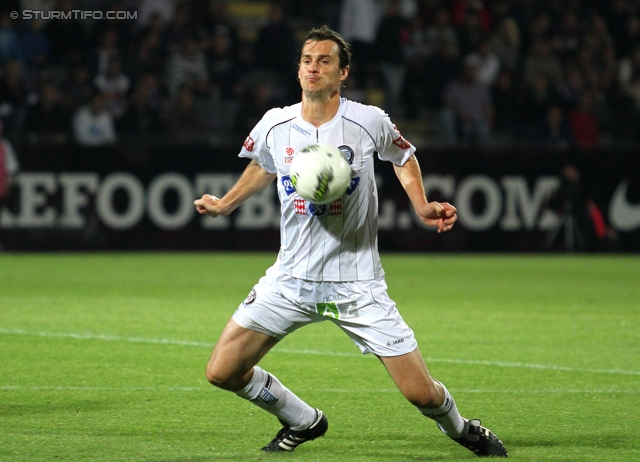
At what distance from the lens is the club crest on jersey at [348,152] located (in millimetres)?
5039

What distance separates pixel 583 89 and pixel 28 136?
365 inches

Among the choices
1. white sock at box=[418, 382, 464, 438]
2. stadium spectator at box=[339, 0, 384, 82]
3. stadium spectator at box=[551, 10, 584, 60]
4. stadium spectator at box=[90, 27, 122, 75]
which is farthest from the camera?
stadium spectator at box=[551, 10, 584, 60]

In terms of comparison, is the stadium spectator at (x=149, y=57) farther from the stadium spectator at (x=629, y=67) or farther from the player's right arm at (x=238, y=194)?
the player's right arm at (x=238, y=194)

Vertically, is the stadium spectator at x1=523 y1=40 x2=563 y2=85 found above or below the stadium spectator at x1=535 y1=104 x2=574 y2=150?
above

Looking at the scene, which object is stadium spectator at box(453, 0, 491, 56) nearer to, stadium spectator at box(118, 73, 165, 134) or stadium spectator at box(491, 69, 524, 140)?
stadium spectator at box(491, 69, 524, 140)

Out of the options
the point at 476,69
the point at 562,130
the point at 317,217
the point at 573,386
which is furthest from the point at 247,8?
the point at 317,217

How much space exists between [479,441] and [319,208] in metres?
1.34

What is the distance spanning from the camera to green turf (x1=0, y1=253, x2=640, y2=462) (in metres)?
5.50

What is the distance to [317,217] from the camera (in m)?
5.09

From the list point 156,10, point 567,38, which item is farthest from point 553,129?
point 156,10

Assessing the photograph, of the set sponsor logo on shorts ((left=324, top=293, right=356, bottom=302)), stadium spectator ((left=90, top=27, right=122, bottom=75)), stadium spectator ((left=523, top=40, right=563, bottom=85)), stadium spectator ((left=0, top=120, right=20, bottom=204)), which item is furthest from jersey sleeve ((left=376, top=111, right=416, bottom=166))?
stadium spectator ((left=523, top=40, right=563, bottom=85))

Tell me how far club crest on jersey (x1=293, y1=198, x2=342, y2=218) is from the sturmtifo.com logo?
1236 cm

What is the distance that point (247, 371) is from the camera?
5137 millimetres

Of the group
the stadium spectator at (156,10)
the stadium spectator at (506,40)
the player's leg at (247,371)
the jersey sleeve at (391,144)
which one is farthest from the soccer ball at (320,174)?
the stadium spectator at (506,40)
